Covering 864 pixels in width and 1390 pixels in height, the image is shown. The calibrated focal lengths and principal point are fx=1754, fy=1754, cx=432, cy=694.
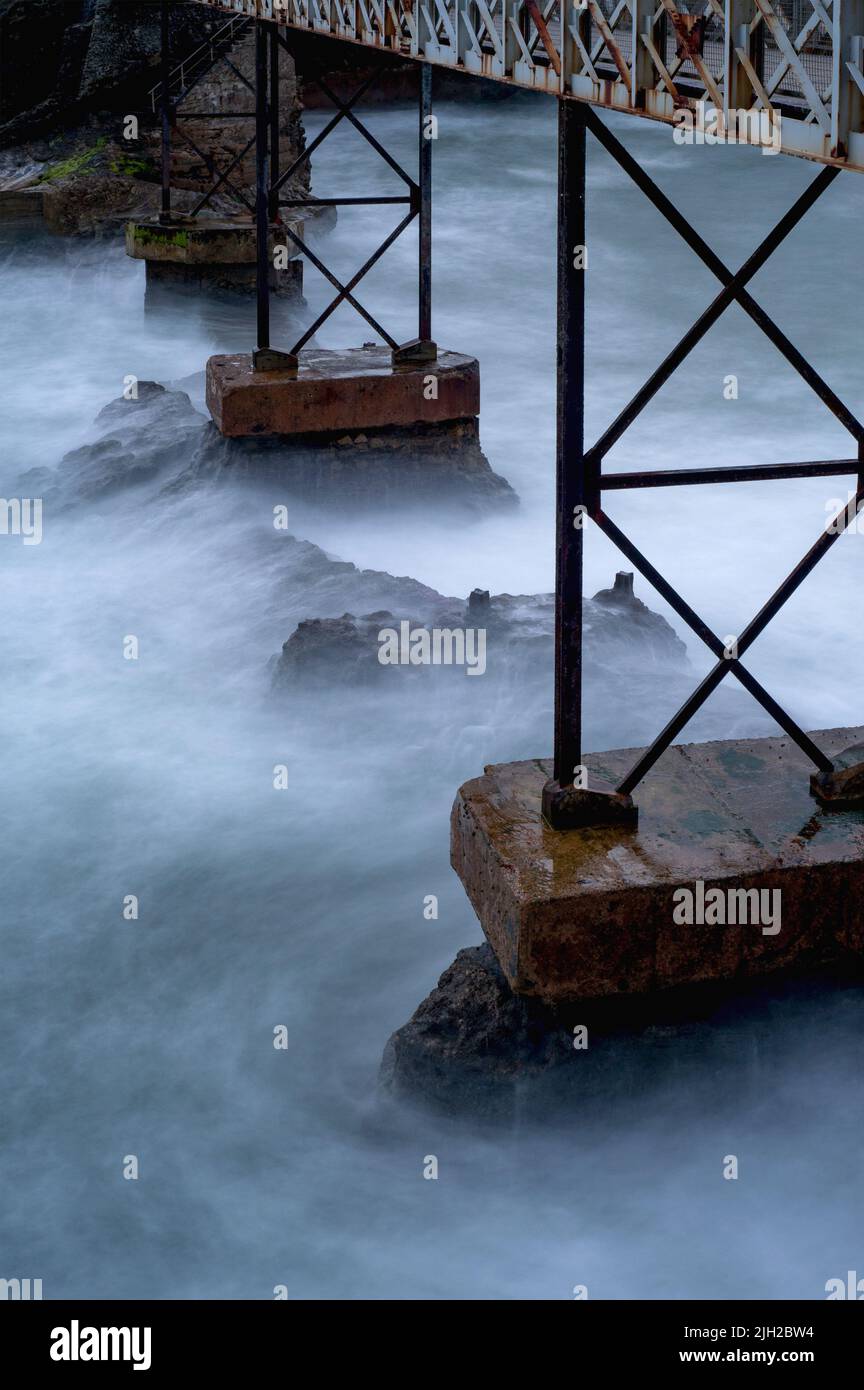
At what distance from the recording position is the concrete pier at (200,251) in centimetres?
1841

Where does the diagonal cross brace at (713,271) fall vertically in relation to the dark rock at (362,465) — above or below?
below

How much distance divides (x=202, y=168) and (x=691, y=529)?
10.3 m

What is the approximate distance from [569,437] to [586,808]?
1.20 metres

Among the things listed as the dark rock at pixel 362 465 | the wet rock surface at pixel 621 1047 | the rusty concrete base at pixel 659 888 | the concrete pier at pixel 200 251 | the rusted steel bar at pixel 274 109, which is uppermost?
the concrete pier at pixel 200 251

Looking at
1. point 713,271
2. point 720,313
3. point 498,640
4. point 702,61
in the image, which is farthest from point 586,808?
point 498,640

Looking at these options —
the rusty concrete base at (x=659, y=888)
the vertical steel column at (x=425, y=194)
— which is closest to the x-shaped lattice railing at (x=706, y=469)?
the rusty concrete base at (x=659, y=888)

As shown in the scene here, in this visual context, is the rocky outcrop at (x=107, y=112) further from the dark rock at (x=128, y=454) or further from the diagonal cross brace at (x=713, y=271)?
the diagonal cross brace at (x=713, y=271)

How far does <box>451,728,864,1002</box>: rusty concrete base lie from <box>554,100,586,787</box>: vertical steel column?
0.29 metres

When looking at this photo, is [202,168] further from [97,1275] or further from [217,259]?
[97,1275]

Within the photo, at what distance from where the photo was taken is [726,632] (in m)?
11.6

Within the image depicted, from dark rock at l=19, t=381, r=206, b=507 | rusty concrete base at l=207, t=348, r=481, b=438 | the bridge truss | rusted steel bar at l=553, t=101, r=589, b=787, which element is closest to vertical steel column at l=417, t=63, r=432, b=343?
rusty concrete base at l=207, t=348, r=481, b=438

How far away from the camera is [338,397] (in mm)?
12195

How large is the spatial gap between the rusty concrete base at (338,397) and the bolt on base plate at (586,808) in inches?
273

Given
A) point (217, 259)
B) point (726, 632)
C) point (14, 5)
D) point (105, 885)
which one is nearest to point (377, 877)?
point (105, 885)
